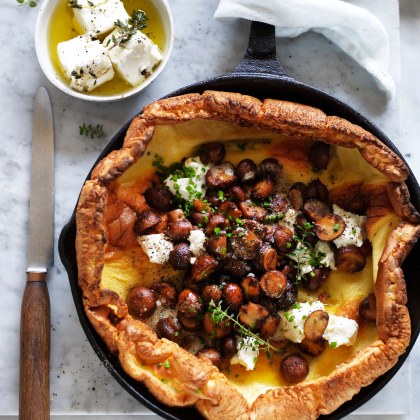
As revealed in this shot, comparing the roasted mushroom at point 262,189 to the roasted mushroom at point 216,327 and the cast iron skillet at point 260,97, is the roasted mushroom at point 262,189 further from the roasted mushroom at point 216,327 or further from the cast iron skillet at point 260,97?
the roasted mushroom at point 216,327

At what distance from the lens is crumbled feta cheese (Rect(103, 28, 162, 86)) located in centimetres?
313

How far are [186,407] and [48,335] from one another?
73 centimetres

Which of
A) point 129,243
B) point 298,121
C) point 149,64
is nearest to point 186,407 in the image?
point 129,243

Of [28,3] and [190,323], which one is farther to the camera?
[28,3]

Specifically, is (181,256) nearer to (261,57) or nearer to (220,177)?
(220,177)

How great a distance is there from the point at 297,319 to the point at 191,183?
690mm

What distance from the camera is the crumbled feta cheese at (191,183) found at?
297 cm

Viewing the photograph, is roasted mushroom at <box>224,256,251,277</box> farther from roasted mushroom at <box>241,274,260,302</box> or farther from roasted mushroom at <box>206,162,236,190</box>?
roasted mushroom at <box>206,162,236,190</box>

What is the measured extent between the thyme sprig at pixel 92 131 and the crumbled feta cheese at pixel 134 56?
0.28 metres

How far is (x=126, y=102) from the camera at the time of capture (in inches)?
132

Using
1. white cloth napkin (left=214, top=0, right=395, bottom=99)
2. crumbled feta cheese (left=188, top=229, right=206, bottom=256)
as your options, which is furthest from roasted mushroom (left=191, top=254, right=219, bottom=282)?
white cloth napkin (left=214, top=0, right=395, bottom=99)

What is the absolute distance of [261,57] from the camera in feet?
10.3

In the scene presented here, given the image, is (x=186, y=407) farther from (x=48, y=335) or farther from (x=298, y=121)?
(x=298, y=121)

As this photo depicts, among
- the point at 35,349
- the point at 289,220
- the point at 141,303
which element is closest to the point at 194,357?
the point at 141,303
